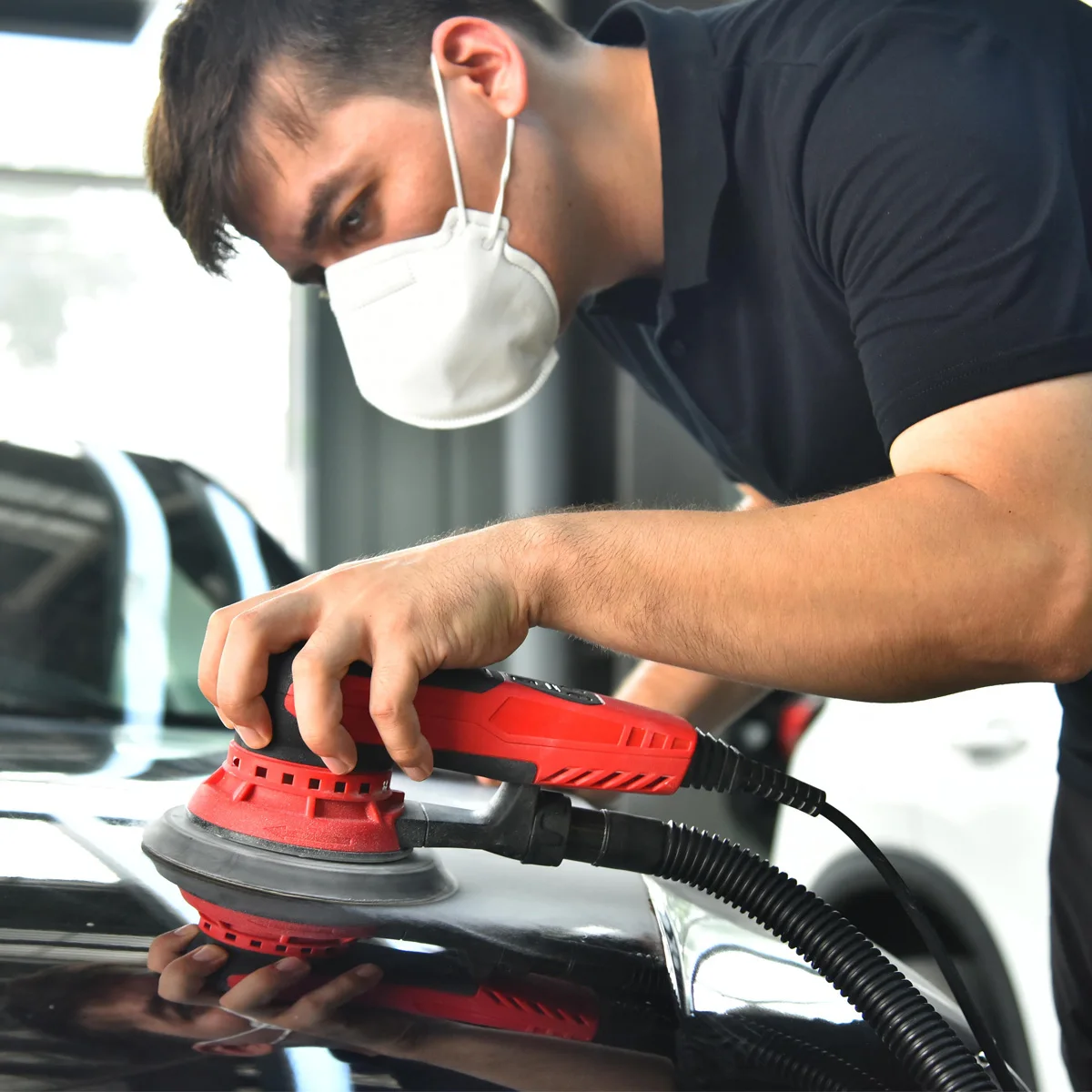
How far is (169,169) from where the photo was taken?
1.42 meters

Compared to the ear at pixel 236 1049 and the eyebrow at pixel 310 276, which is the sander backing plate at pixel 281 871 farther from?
the eyebrow at pixel 310 276

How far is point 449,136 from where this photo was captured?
1320 mm

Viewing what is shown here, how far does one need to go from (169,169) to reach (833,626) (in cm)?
105

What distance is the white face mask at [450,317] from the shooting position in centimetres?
134

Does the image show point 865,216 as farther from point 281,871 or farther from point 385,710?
Result: point 281,871

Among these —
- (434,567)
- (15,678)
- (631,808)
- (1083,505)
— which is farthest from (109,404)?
(1083,505)

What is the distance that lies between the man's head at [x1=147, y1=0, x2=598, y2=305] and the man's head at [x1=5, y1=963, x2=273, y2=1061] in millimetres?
926

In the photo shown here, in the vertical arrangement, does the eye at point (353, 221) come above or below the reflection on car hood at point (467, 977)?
above

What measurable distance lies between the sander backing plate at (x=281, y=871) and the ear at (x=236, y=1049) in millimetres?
217

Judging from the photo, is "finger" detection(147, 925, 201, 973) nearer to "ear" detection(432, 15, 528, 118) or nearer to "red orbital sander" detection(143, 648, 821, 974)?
"red orbital sander" detection(143, 648, 821, 974)

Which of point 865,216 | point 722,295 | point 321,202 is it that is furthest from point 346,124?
point 865,216

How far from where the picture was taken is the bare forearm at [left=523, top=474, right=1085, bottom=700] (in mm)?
806

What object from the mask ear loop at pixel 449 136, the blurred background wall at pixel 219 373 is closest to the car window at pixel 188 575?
the mask ear loop at pixel 449 136

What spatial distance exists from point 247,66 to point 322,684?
90 cm
